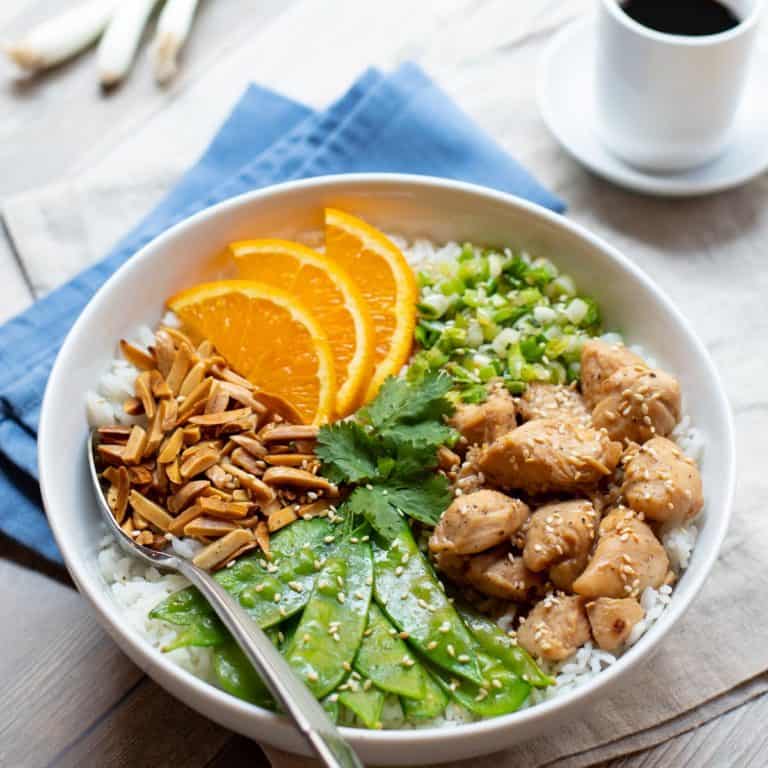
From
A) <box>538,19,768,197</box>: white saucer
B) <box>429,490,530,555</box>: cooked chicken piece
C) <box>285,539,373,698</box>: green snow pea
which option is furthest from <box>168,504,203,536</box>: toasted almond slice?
<box>538,19,768,197</box>: white saucer

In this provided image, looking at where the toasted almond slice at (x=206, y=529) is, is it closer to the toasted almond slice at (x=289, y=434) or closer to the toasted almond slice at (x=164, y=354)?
the toasted almond slice at (x=289, y=434)

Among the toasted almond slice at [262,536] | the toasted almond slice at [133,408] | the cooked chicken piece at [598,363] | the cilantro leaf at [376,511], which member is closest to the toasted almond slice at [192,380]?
the toasted almond slice at [133,408]

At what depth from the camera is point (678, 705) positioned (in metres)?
2.60

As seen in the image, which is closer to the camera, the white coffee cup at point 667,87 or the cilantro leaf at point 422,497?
the cilantro leaf at point 422,497

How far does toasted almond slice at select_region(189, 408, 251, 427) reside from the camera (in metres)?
2.68

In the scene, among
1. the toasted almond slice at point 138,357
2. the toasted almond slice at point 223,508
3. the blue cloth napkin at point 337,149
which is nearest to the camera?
the toasted almond slice at point 223,508

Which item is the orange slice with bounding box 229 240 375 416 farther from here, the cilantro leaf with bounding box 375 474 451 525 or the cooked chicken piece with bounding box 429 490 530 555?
the cooked chicken piece with bounding box 429 490 530 555

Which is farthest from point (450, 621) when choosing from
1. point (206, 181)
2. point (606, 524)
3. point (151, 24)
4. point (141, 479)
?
point (151, 24)

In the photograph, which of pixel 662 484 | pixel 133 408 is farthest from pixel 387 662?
pixel 133 408

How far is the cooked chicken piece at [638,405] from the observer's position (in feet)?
8.59

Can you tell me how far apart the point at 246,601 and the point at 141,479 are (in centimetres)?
45

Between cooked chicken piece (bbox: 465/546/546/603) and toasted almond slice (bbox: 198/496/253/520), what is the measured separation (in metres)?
0.56

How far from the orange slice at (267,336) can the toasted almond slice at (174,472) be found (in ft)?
1.21

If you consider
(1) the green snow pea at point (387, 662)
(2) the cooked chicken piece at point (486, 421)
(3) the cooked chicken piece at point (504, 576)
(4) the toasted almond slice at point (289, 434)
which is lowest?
(3) the cooked chicken piece at point (504, 576)
